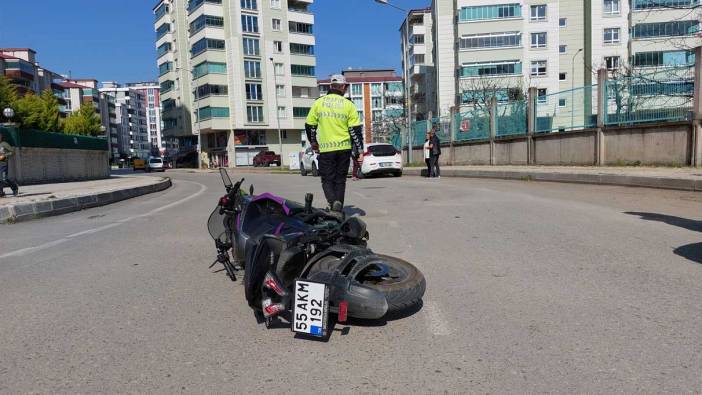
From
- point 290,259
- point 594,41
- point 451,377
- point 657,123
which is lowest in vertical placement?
point 451,377

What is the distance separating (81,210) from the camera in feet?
41.7

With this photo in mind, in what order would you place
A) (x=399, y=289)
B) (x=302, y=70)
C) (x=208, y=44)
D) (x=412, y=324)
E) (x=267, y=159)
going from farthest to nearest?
(x=302, y=70) < (x=208, y=44) < (x=267, y=159) < (x=412, y=324) < (x=399, y=289)

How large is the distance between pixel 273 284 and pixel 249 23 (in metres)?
71.9

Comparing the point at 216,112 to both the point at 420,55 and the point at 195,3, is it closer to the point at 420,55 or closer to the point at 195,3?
the point at 195,3

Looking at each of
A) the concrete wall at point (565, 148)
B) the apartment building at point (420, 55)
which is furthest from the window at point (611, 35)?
the concrete wall at point (565, 148)

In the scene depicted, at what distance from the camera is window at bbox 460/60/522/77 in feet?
197

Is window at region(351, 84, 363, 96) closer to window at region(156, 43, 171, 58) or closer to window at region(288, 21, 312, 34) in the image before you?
window at region(288, 21, 312, 34)

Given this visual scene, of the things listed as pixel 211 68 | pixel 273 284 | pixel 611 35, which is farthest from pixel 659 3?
pixel 273 284

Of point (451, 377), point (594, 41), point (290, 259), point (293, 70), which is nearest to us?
point (451, 377)

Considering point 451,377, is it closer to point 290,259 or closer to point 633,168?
point 290,259

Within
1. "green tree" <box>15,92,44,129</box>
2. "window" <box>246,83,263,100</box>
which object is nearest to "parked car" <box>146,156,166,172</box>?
"green tree" <box>15,92,44,129</box>

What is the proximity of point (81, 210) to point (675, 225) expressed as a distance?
478 inches

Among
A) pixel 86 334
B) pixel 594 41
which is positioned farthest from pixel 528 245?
pixel 594 41

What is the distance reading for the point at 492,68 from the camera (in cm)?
6050
